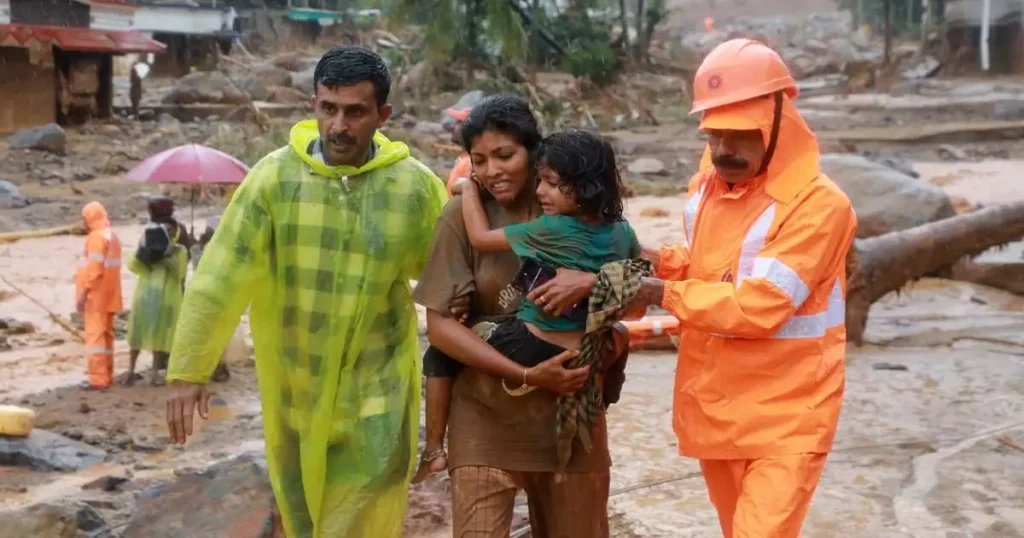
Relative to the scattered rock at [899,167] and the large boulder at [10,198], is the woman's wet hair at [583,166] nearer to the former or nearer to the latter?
the scattered rock at [899,167]

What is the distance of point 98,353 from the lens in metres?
8.83

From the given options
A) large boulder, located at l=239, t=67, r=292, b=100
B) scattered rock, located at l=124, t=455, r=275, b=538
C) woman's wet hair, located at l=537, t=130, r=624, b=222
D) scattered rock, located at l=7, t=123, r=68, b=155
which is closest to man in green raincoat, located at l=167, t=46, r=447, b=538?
woman's wet hair, located at l=537, t=130, r=624, b=222

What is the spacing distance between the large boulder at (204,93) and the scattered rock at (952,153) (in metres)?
15.9

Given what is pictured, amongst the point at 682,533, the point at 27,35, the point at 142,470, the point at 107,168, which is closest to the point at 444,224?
A: the point at 682,533

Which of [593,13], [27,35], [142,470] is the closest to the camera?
[142,470]

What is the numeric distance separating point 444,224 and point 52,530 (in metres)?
2.67

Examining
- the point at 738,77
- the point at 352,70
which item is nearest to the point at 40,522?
the point at 352,70

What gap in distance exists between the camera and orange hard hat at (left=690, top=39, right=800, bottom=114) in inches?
127

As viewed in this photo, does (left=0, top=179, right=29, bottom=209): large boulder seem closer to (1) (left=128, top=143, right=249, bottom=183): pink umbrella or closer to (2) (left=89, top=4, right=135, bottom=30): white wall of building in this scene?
(1) (left=128, top=143, right=249, bottom=183): pink umbrella

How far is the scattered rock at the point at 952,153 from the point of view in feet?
70.5

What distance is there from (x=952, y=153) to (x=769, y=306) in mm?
19964

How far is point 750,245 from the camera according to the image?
326 cm

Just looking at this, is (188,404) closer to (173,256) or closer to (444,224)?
(444,224)

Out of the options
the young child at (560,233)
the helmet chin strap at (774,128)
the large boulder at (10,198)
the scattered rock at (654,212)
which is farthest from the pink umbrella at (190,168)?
the large boulder at (10,198)
